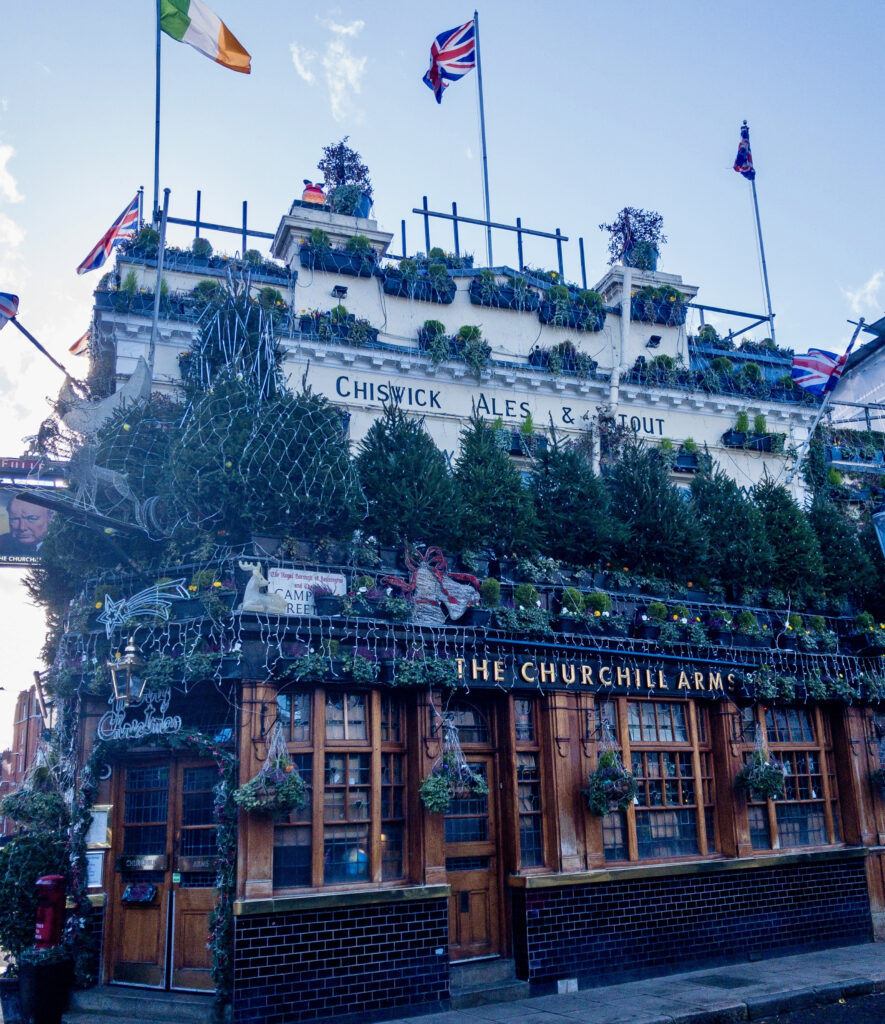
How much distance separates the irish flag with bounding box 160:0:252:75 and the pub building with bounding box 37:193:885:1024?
13.8 ft

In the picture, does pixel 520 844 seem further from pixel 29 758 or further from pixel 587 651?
pixel 29 758

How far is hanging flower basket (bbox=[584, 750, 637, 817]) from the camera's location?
13.2 m

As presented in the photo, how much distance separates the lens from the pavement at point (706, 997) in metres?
11.2

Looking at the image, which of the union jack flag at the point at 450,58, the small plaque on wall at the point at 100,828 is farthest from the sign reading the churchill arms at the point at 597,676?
the union jack flag at the point at 450,58

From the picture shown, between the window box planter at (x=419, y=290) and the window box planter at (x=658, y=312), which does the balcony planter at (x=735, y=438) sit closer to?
the window box planter at (x=658, y=312)

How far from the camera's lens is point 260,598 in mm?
11625

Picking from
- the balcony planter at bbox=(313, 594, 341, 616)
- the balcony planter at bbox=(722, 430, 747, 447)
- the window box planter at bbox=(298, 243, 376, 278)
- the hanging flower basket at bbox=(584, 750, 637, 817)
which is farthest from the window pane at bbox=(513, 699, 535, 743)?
the balcony planter at bbox=(722, 430, 747, 447)

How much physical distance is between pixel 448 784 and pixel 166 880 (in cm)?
374

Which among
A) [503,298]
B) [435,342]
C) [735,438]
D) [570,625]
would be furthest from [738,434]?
[570,625]

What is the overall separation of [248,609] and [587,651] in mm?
5365

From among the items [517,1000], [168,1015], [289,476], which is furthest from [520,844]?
Result: [289,476]

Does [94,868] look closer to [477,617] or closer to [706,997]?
[477,617]

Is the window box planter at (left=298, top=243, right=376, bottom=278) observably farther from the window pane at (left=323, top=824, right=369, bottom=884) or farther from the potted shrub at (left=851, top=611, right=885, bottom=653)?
the potted shrub at (left=851, top=611, right=885, bottom=653)

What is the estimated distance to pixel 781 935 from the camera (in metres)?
15.0
